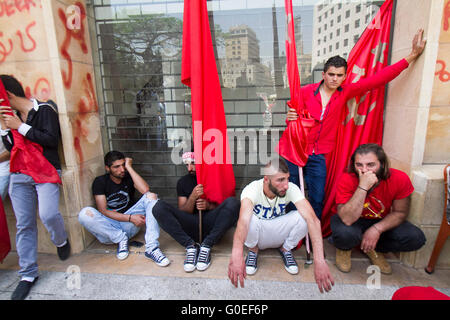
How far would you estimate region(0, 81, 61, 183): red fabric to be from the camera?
2705mm

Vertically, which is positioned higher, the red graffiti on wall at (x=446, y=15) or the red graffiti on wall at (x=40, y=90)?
the red graffiti on wall at (x=446, y=15)

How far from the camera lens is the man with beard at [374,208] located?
99.7 inches

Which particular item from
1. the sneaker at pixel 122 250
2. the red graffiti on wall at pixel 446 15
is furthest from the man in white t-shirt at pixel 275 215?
the red graffiti on wall at pixel 446 15

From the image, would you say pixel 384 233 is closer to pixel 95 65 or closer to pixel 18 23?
pixel 95 65

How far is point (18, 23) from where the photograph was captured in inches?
114

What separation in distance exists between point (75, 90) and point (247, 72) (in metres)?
2.11

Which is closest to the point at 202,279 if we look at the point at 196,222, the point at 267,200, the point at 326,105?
the point at 196,222

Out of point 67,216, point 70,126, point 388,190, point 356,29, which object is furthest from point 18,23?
point 388,190

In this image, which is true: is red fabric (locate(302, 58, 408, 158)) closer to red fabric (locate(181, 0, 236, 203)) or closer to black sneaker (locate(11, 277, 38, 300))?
red fabric (locate(181, 0, 236, 203))

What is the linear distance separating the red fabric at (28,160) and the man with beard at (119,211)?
547 mm

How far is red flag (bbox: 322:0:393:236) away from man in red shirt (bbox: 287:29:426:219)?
195mm

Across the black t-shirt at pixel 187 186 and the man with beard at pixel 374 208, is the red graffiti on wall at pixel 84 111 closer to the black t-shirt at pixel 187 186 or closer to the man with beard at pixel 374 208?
the black t-shirt at pixel 187 186

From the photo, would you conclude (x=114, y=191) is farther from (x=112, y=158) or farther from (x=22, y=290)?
(x=22, y=290)
